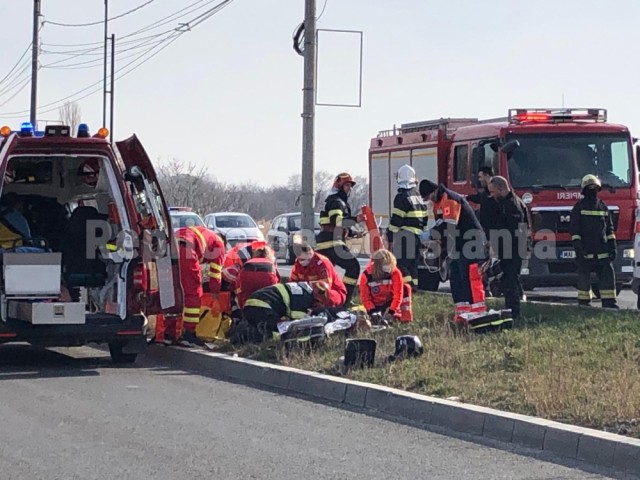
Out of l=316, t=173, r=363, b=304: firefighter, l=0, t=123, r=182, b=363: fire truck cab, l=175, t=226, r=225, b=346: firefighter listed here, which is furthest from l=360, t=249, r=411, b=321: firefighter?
l=0, t=123, r=182, b=363: fire truck cab

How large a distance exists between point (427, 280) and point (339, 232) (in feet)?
13.2

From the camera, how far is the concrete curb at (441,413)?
7539 mm

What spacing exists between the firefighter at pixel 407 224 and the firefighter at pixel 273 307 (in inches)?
98.5

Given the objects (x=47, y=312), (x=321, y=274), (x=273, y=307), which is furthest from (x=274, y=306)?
(x=47, y=312)

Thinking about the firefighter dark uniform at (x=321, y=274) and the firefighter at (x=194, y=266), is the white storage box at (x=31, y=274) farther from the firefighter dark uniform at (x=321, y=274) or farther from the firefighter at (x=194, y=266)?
the firefighter dark uniform at (x=321, y=274)

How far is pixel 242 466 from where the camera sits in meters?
7.34

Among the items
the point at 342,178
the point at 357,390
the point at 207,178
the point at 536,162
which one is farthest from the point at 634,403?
the point at 207,178

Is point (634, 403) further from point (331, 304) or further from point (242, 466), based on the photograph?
point (331, 304)

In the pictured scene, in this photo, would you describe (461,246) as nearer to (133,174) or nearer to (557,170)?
(133,174)

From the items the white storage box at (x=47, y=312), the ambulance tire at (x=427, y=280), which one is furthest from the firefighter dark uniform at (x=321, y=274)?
the ambulance tire at (x=427, y=280)

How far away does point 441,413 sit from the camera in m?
8.93

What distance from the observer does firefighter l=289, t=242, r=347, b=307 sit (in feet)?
42.7

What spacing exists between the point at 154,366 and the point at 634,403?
5332mm

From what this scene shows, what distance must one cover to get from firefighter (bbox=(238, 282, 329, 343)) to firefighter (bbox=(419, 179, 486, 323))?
1.50 m
